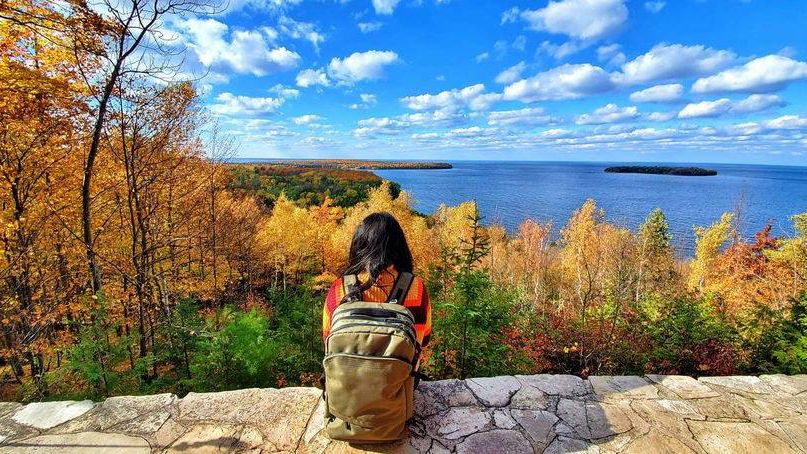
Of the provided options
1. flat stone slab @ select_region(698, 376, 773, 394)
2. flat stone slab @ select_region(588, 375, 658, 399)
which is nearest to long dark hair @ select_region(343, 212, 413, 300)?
flat stone slab @ select_region(588, 375, 658, 399)

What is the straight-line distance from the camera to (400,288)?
2318 millimetres

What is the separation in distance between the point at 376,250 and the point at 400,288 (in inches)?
11.3

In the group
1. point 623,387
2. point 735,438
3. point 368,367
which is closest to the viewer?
point 368,367

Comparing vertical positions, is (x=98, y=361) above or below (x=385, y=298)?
below

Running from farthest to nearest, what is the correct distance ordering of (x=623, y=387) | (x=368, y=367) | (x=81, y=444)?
(x=623, y=387), (x=81, y=444), (x=368, y=367)

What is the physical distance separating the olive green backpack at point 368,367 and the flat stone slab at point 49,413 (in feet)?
6.53

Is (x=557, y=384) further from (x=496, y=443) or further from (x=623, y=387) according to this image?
(x=496, y=443)

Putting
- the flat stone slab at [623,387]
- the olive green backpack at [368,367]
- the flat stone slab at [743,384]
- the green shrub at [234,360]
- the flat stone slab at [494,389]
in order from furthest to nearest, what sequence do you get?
1. the green shrub at [234,360]
2. the flat stone slab at [743,384]
3. the flat stone slab at [623,387]
4. the flat stone slab at [494,389]
5. the olive green backpack at [368,367]

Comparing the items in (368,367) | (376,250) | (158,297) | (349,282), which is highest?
(376,250)

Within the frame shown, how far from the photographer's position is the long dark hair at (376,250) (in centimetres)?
229

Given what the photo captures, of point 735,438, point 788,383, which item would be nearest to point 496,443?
point 735,438

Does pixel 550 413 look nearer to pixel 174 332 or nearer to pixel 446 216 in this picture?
pixel 174 332

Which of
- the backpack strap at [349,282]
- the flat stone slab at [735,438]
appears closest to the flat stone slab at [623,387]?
the flat stone slab at [735,438]

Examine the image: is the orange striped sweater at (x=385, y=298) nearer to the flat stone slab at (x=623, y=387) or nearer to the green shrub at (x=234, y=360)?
the flat stone slab at (x=623, y=387)
